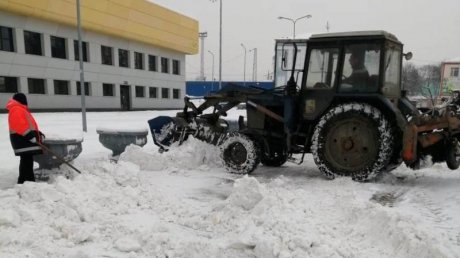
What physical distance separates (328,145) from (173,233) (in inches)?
135

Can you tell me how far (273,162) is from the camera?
26.1ft

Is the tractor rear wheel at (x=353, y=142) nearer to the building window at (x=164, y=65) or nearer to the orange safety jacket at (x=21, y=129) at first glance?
the orange safety jacket at (x=21, y=129)

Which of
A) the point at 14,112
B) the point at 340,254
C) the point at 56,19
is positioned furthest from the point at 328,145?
the point at 56,19

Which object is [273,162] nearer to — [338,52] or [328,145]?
→ [328,145]

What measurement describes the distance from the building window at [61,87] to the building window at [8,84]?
255 centimetres

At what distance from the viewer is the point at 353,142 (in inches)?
245

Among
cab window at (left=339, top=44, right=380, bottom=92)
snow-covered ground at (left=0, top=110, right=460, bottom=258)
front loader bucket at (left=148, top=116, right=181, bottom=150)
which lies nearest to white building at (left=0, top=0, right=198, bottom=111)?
front loader bucket at (left=148, top=116, right=181, bottom=150)

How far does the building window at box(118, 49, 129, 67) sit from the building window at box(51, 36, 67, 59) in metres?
4.84

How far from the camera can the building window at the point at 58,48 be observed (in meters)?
23.5

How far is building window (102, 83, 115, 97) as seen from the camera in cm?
2752

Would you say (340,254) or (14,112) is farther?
(14,112)

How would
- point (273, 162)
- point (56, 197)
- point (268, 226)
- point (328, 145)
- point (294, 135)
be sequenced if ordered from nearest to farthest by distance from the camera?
point (268, 226)
point (56, 197)
point (328, 145)
point (294, 135)
point (273, 162)

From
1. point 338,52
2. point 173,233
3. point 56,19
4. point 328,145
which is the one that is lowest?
point 173,233

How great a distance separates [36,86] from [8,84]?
1.73m
